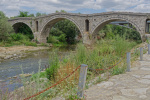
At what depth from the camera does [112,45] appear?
709cm

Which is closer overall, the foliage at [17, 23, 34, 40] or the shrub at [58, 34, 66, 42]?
the shrub at [58, 34, 66, 42]

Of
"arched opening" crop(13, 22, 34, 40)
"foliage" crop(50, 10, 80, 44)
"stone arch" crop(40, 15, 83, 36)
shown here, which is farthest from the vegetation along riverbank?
"arched opening" crop(13, 22, 34, 40)

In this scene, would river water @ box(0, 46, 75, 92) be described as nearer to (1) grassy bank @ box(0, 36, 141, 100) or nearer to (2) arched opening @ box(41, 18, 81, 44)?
(1) grassy bank @ box(0, 36, 141, 100)

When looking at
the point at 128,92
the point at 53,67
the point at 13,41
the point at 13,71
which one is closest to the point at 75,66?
the point at 53,67

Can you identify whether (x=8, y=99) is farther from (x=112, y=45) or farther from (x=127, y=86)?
(x=112, y=45)

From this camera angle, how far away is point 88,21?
72.0 ft

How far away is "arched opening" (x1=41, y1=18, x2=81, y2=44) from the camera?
26781mm

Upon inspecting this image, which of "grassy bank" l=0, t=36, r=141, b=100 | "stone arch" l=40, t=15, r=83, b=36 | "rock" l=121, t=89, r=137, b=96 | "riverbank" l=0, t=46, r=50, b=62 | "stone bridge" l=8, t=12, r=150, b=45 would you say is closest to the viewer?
"rock" l=121, t=89, r=137, b=96

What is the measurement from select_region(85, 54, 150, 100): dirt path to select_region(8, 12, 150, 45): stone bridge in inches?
533

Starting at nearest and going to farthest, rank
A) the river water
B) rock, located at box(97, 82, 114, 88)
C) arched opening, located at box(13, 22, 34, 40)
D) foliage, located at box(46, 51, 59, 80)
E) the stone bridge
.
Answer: rock, located at box(97, 82, 114, 88), the river water, foliage, located at box(46, 51, 59, 80), the stone bridge, arched opening, located at box(13, 22, 34, 40)

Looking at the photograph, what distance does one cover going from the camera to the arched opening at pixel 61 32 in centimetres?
2678

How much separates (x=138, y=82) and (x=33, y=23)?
24.7m

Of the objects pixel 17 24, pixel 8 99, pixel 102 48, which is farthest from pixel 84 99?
pixel 17 24

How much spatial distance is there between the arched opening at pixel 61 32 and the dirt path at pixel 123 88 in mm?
22130
